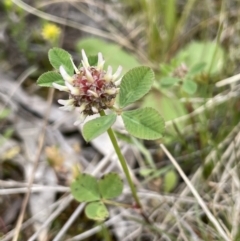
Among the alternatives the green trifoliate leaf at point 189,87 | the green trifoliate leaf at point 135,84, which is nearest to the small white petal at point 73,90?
the green trifoliate leaf at point 135,84

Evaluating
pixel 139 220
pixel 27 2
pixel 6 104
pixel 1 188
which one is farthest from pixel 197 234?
pixel 27 2

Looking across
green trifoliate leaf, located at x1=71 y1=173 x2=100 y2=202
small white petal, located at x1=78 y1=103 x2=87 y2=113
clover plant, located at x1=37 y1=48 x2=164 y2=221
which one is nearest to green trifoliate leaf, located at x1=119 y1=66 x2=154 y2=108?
clover plant, located at x1=37 y1=48 x2=164 y2=221

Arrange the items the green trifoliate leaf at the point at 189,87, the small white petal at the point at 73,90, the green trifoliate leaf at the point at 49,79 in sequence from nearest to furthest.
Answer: the small white petal at the point at 73,90 < the green trifoliate leaf at the point at 49,79 < the green trifoliate leaf at the point at 189,87

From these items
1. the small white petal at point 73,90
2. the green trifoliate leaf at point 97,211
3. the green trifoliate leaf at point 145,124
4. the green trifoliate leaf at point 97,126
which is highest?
the small white petal at point 73,90

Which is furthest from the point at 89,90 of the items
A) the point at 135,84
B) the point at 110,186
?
the point at 110,186

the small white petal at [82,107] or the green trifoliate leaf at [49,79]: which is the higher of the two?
the green trifoliate leaf at [49,79]

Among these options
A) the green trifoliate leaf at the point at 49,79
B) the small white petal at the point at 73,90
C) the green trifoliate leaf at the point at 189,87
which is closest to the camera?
the small white petal at the point at 73,90

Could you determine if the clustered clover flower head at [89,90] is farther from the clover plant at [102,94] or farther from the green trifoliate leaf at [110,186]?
the green trifoliate leaf at [110,186]
